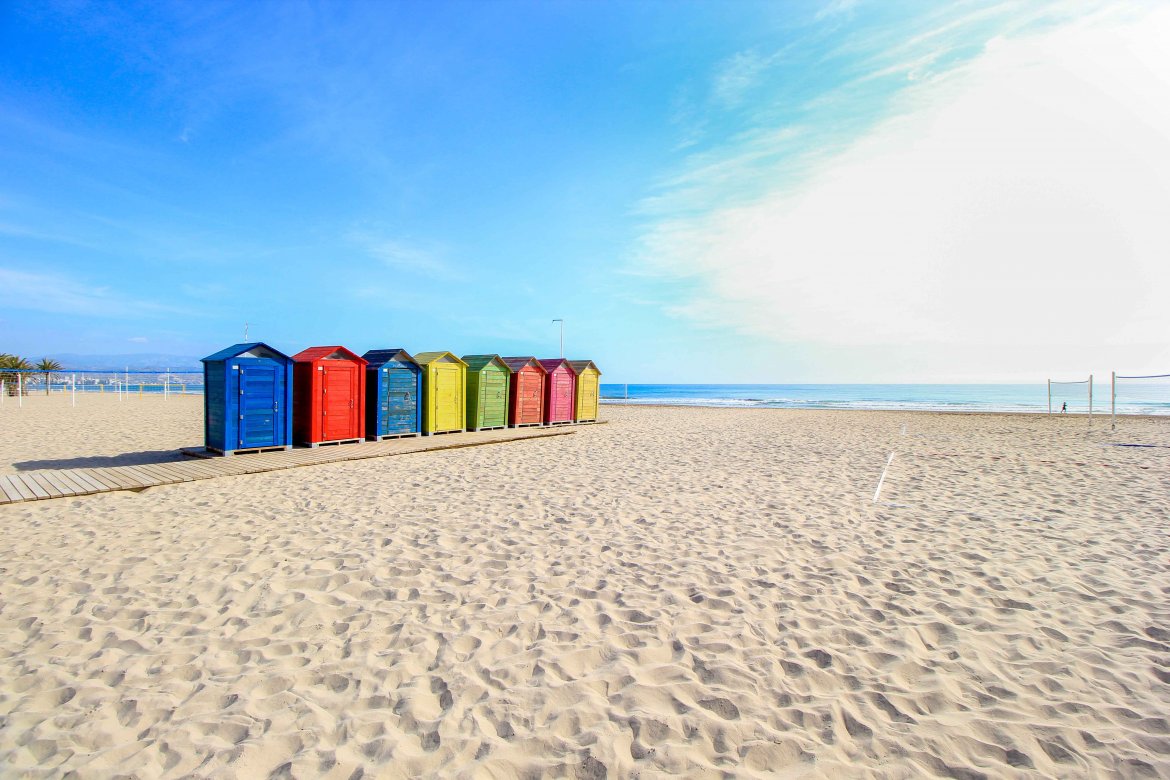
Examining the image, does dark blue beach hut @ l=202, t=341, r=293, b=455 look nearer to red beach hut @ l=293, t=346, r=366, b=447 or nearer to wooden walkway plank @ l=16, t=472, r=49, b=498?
red beach hut @ l=293, t=346, r=366, b=447

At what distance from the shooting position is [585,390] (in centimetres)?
1791

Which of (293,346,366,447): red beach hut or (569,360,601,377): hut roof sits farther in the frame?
(569,360,601,377): hut roof

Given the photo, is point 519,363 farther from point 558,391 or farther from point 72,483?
point 72,483

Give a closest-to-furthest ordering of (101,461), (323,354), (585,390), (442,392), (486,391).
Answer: (101,461) → (323,354) → (442,392) → (486,391) → (585,390)

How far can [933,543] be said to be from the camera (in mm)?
5078

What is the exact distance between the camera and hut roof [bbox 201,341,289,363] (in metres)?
9.03

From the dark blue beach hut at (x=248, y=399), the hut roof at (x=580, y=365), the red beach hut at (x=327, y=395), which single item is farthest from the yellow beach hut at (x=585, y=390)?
the dark blue beach hut at (x=248, y=399)

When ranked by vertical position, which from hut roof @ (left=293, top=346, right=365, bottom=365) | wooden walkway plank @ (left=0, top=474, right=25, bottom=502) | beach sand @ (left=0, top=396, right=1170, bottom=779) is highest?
hut roof @ (left=293, top=346, right=365, bottom=365)

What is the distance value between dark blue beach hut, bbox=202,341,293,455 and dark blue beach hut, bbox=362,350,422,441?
1.86m

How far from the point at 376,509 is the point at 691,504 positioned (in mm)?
3676

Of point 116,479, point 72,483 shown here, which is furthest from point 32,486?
point 116,479

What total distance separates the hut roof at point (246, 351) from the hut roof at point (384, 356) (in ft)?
7.24

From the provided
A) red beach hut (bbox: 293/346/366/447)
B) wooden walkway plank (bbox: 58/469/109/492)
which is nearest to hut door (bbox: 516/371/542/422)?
red beach hut (bbox: 293/346/366/447)

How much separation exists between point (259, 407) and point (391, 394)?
2.71m
